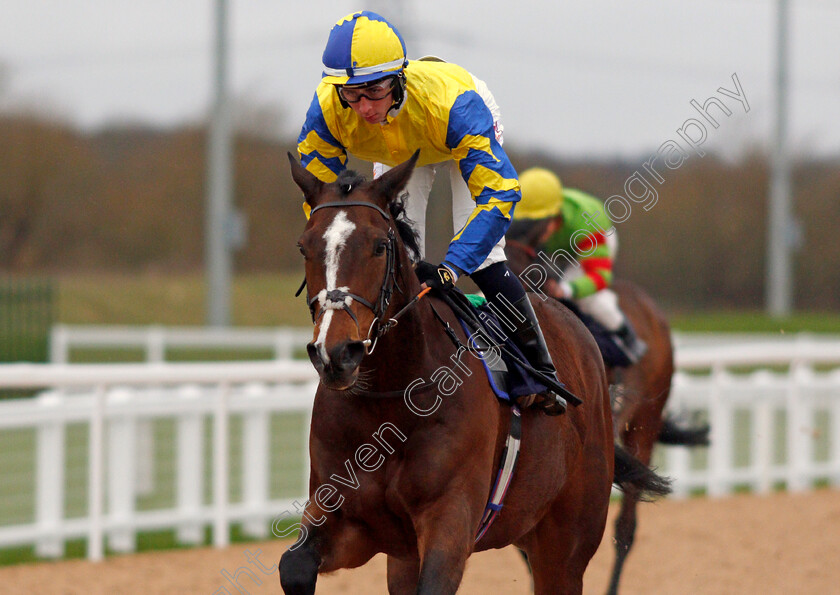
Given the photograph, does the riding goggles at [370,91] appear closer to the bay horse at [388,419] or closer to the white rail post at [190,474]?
the bay horse at [388,419]

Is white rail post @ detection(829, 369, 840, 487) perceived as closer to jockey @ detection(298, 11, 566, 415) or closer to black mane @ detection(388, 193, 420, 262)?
jockey @ detection(298, 11, 566, 415)

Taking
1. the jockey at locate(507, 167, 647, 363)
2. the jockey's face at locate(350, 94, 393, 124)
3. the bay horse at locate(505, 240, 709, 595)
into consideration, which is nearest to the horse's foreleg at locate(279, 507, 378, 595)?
the jockey's face at locate(350, 94, 393, 124)

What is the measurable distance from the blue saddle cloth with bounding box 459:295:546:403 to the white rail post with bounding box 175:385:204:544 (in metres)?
3.49

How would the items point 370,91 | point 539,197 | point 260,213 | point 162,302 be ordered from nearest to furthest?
point 370,91 → point 539,197 → point 162,302 → point 260,213

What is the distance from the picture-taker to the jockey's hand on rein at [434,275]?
3.22 metres

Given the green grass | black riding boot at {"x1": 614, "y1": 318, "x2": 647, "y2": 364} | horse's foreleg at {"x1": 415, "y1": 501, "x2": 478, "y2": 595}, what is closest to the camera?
horse's foreleg at {"x1": 415, "y1": 501, "x2": 478, "y2": 595}

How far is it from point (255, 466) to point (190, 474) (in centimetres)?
47

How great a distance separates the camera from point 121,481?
630 centimetres

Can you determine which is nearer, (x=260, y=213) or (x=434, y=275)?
(x=434, y=275)

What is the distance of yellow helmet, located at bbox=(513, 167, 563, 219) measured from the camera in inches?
217

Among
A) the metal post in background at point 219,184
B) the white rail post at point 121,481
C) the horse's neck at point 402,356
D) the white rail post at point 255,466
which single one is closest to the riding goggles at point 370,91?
the horse's neck at point 402,356

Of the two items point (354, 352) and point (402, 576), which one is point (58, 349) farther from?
point (354, 352)

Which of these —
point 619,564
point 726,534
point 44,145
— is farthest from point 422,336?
point 44,145

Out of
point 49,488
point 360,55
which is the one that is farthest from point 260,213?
point 360,55
